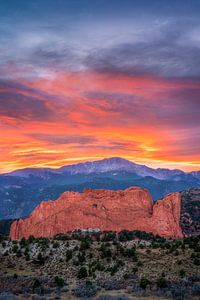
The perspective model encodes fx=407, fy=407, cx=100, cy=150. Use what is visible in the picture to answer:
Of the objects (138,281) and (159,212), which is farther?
(159,212)

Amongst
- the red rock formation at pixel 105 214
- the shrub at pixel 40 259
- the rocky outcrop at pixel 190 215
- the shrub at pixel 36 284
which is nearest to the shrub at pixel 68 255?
the shrub at pixel 40 259

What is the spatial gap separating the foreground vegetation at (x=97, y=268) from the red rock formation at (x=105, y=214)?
114 feet

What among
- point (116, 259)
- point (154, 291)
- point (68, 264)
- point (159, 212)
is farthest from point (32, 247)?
point (159, 212)

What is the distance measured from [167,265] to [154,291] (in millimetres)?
10978

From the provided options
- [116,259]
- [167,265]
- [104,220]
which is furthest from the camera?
[104,220]

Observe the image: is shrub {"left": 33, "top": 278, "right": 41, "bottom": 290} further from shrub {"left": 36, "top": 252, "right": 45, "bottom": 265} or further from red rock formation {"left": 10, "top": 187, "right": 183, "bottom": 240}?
red rock formation {"left": 10, "top": 187, "right": 183, "bottom": 240}

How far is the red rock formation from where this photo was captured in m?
102

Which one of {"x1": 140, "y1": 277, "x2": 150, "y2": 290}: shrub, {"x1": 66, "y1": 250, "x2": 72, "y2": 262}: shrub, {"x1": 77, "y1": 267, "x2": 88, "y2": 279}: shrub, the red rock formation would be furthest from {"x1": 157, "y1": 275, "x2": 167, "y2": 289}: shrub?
the red rock formation

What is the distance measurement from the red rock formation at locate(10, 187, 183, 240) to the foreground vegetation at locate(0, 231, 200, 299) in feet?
114

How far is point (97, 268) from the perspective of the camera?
5309cm

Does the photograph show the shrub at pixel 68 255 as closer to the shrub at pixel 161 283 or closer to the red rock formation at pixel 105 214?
the shrub at pixel 161 283

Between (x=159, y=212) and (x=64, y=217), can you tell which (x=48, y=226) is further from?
(x=159, y=212)

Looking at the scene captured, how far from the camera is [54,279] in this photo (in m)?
49.2

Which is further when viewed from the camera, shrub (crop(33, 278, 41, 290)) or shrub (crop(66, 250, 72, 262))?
shrub (crop(66, 250, 72, 262))
